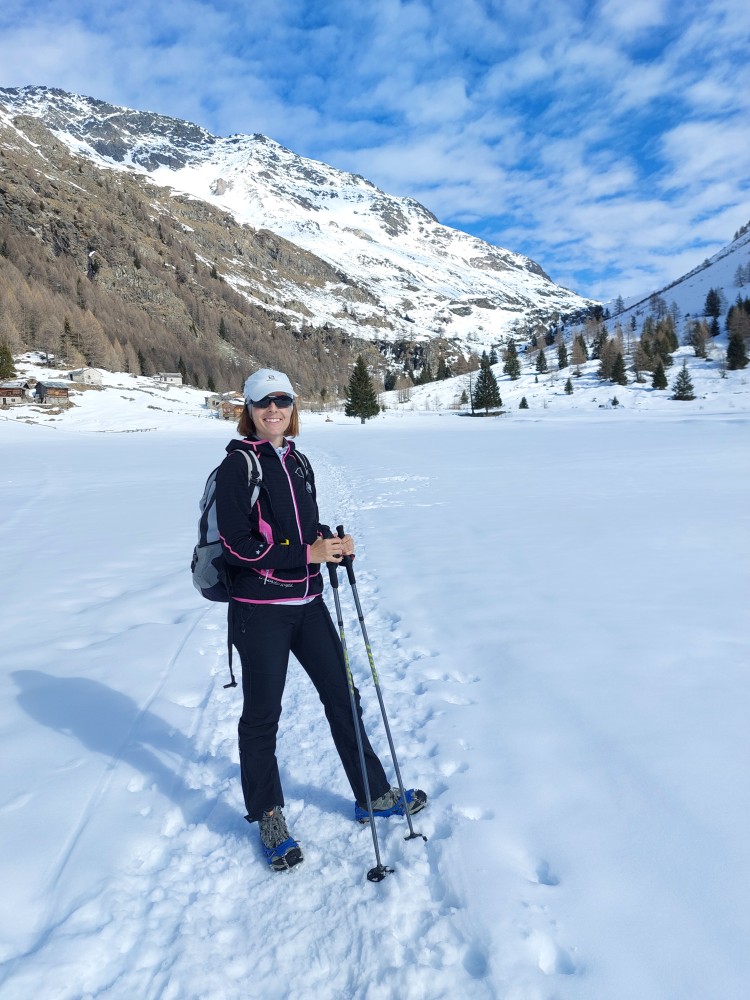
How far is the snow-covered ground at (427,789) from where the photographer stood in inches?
96.4

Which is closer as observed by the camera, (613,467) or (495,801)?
(495,801)

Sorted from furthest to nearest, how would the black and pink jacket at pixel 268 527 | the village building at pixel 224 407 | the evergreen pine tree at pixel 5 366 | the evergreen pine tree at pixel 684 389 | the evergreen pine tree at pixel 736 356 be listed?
the evergreen pine tree at pixel 736 356 < the evergreen pine tree at pixel 684 389 < the evergreen pine tree at pixel 5 366 < the village building at pixel 224 407 < the black and pink jacket at pixel 268 527

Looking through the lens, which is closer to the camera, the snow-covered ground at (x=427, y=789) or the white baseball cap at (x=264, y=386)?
the snow-covered ground at (x=427, y=789)

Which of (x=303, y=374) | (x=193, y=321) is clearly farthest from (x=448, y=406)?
(x=193, y=321)

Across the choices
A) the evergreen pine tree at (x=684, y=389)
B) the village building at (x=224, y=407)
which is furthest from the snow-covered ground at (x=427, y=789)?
the evergreen pine tree at (x=684, y=389)

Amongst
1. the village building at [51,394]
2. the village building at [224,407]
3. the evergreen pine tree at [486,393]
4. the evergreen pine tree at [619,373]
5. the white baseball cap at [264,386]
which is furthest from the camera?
the evergreen pine tree at [619,373]

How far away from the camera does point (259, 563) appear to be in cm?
276

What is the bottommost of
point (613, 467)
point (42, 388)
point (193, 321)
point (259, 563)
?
point (613, 467)

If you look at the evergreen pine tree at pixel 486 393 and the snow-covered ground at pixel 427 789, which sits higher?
the evergreen pine tree at pixel 486 393

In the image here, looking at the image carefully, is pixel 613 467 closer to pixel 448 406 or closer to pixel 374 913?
pixel 374 913

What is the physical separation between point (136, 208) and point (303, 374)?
9258cm

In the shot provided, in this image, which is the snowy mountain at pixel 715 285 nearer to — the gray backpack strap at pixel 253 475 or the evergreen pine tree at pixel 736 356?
the evergreen pine tree at pixel 736 356

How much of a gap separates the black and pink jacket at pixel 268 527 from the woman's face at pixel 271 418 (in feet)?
0.30

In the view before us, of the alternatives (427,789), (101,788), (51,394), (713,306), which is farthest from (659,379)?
(101,788)
